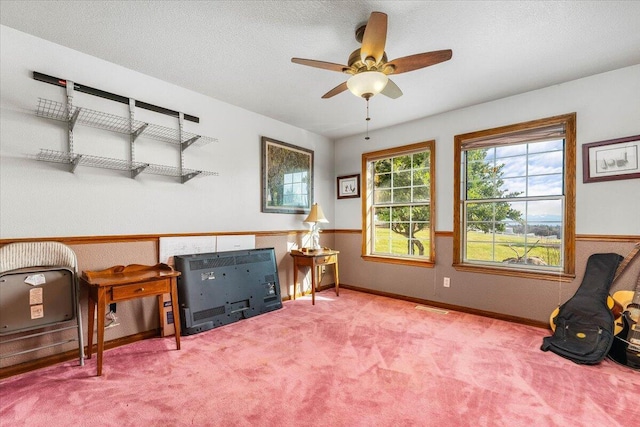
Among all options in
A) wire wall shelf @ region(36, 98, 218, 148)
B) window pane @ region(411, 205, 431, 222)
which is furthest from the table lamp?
wire wall shelf @ region(36, 98, 218, 148)

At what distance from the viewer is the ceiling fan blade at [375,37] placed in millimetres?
1615

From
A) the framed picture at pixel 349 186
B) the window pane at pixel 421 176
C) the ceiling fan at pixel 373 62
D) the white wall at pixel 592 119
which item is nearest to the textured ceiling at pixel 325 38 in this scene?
the white wall at pixel 592 119

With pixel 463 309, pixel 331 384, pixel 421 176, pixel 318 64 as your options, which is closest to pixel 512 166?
pixel 421 176

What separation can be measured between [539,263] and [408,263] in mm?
1409

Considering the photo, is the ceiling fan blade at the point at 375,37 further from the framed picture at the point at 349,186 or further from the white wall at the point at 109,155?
the framed picture at the point at 349,186

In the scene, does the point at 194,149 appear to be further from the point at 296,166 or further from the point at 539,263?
the point at 539,263

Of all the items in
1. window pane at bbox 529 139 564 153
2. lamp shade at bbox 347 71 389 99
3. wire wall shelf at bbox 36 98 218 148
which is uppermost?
lamp shade at bbox 347 71 389 99

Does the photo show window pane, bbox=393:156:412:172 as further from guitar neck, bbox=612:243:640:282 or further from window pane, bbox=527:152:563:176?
guitar neck, bbox=612:243:640:282

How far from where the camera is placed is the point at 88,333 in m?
2.25

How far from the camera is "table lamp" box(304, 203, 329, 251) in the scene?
13.3 ft

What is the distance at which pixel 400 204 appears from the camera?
4.12 m

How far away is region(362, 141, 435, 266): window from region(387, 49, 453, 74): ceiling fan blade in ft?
6.25

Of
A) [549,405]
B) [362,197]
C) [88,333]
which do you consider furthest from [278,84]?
[549,405]

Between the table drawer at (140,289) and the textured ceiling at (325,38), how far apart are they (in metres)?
1.85
